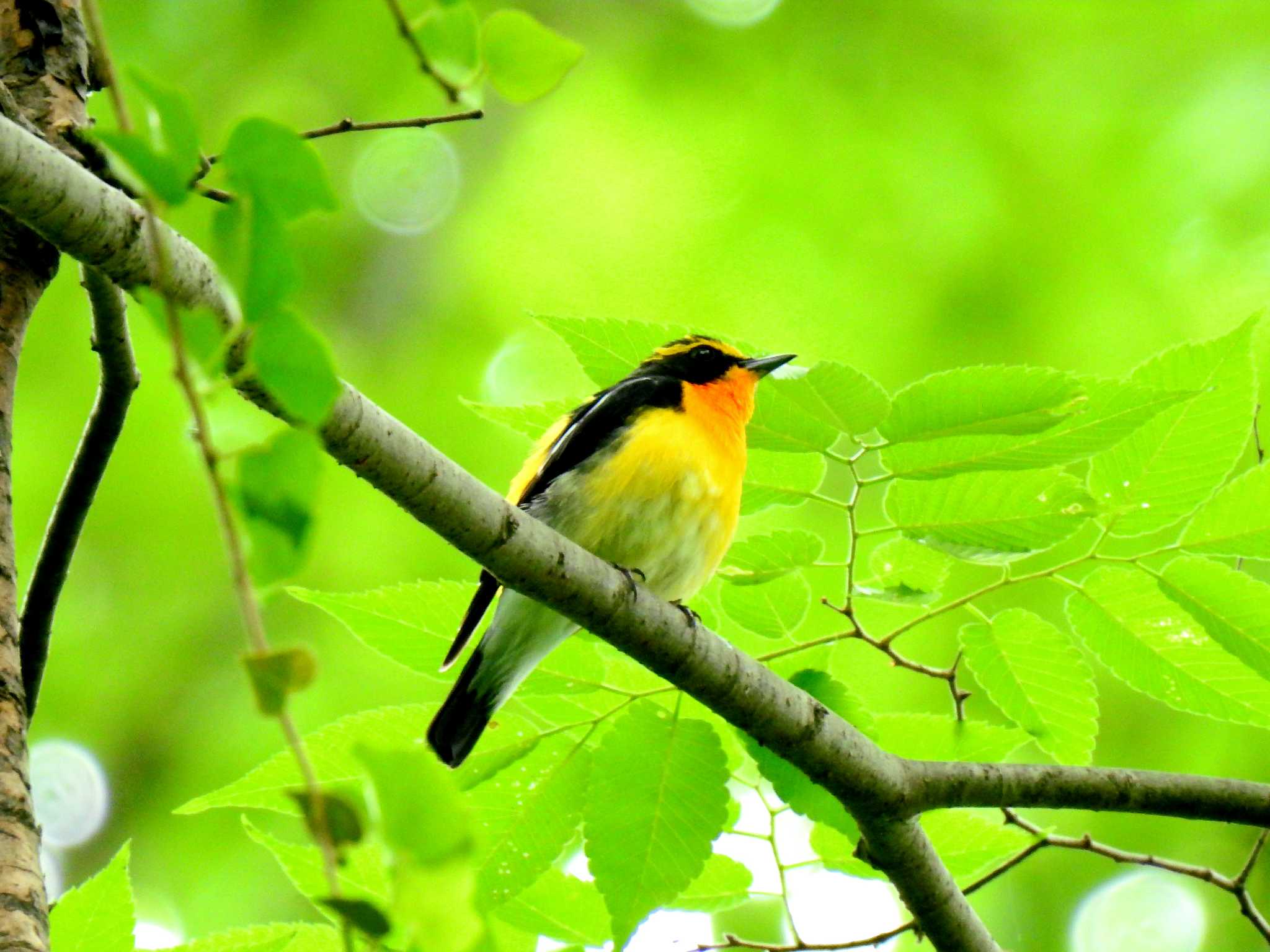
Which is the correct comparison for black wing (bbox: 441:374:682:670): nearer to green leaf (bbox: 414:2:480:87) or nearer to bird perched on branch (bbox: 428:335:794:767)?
bird perched on branch (bbox: 428:335:794:767)

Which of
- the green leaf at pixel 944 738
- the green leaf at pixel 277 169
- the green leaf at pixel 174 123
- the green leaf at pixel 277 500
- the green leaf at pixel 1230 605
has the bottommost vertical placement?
the green leaf at pixel 277 500

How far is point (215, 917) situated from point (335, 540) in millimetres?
2820

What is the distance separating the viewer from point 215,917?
9031 mm

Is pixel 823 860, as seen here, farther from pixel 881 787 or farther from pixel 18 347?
pixel 18 347

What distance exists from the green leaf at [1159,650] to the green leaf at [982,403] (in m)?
A: 0.55

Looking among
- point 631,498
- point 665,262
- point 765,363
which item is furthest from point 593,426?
point 665,262

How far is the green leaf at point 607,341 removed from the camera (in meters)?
3.05

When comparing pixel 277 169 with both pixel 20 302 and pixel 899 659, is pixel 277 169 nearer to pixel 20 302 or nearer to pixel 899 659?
pixel 20 302

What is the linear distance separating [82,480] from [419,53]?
6.21 ft

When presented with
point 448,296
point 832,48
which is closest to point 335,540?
point 448,296

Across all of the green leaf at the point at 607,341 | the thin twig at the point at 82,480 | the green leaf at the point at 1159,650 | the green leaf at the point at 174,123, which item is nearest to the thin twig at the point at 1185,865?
the green leaf at the point at 1159,650

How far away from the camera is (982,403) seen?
9.18 ft

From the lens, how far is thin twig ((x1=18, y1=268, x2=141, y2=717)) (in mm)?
2662

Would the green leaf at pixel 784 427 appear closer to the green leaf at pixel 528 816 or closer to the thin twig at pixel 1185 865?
the green leaf at pixel 528 816
